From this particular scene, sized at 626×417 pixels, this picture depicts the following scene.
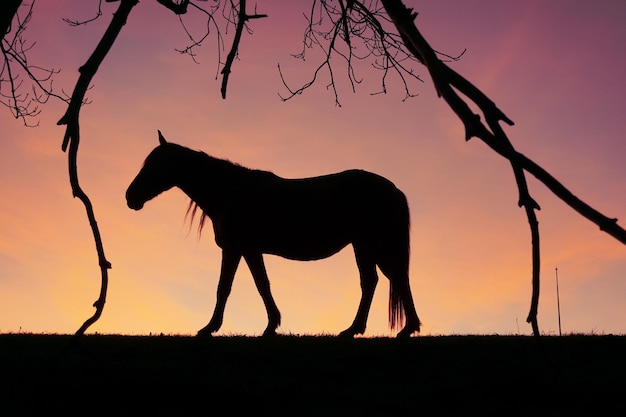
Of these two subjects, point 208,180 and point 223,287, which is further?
point 208,180

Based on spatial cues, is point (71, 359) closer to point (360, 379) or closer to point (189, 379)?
point (189, 379)

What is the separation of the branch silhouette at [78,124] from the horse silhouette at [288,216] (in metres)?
5.10

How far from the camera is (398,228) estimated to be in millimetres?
10445

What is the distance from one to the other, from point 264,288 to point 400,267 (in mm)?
1950

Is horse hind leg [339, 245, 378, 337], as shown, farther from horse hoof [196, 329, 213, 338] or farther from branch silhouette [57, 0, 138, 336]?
branch silhouette [57, 0, 138, 336]

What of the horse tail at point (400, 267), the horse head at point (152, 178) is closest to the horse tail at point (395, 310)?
the horse tail at point (400, 267)

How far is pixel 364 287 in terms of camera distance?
10.2 m

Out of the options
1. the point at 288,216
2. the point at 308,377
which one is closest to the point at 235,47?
the point at 308,377

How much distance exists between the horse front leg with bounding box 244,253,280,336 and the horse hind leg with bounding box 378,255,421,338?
161cm

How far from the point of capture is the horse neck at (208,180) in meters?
10.9

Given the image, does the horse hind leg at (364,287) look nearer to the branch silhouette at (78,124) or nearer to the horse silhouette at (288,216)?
the horse silhouette at (288,216)

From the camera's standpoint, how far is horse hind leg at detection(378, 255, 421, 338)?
32.9 ft

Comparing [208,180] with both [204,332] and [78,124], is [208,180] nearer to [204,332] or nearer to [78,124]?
[204,332]

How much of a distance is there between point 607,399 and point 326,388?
8.44ft
